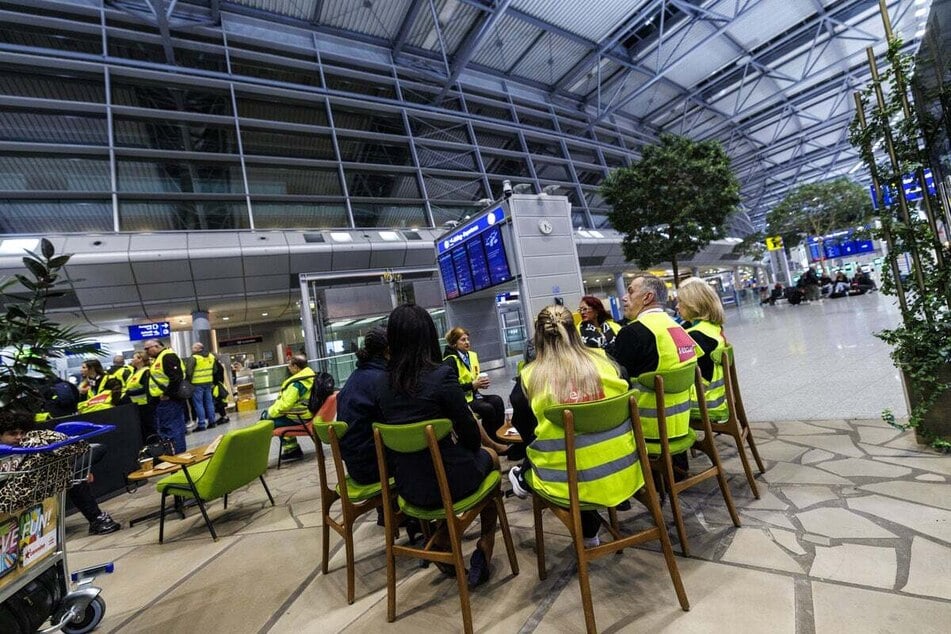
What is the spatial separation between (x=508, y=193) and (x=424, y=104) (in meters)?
10.7

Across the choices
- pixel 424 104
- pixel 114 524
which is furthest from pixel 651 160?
pixel 114 524

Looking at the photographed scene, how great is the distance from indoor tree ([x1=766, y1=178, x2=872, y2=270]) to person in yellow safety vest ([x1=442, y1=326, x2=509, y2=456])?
23.1 meters

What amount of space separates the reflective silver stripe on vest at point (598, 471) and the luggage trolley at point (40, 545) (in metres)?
2.17

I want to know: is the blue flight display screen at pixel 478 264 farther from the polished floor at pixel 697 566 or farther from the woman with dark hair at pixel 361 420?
the woman with dark hair at pixel 361 420

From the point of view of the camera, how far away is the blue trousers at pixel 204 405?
868 cm

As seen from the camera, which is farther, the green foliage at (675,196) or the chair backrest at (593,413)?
the green foliage at (675,196)

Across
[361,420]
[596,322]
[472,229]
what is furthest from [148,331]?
[596,322]

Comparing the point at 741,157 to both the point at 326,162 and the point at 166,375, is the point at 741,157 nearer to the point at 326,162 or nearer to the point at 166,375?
the point at 326,162

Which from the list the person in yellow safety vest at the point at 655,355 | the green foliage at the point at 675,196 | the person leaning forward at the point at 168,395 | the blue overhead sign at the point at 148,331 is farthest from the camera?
the blue overhead sign at the point at 148,331

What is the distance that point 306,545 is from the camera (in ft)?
9.32

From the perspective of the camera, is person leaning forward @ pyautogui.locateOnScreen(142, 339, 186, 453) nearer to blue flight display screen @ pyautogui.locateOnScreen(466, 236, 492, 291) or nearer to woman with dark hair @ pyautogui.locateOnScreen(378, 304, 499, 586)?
woman with dark hair @ pyautogui.locateOnScreen(378, 304, 499, 586)

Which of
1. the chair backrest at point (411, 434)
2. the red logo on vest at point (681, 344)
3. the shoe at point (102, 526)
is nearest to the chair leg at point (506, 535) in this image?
the chair backrest at point (411, 434)

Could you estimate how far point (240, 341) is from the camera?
1764 cm

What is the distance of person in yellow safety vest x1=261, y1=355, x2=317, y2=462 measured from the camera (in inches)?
194
